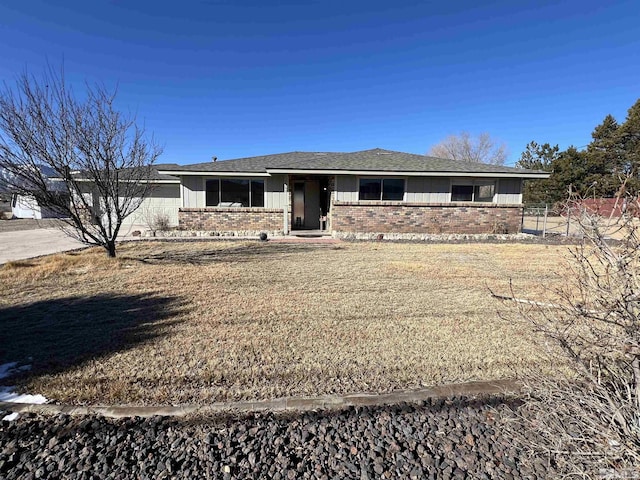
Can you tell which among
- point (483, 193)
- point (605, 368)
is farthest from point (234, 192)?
point (605, 368)

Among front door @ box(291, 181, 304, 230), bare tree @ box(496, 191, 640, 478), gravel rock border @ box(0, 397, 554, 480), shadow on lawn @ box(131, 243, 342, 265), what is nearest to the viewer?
bare tree @ box(496, 191, 640, 478)

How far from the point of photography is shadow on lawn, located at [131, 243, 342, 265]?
868 centimetres

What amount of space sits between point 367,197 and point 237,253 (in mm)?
6746

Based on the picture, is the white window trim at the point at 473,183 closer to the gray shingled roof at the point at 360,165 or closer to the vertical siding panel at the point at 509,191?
the vertical siding panel at the point at 509,191

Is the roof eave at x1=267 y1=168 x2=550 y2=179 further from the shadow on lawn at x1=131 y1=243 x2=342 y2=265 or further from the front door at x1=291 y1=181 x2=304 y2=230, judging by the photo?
the shadow on lawn at x1=131 y1=243 x2=342 y2=265

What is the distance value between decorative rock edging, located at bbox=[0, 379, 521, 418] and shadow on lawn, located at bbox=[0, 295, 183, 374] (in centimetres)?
81

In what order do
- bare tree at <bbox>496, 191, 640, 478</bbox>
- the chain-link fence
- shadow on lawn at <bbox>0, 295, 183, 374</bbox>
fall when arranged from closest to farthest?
bare tree at <bbox>496, 191, 640, 478</bbox>
the chain-link fence
shadow on lawn at <bbox>0, 295, 183, 374</bbox>

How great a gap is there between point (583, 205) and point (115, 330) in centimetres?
473

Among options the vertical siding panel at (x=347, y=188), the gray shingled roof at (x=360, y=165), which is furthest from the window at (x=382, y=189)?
the gray shingled roof at (x=360, y=165)

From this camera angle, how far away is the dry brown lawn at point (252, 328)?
2848 mm

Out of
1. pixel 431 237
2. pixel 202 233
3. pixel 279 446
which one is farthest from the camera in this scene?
pixel 202 233

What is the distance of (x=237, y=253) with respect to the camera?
9789mm

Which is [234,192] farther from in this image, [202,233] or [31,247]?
[31,247]

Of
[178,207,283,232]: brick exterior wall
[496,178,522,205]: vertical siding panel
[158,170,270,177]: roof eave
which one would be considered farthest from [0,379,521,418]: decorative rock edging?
[496,178,522,205]: vertical siding panel
